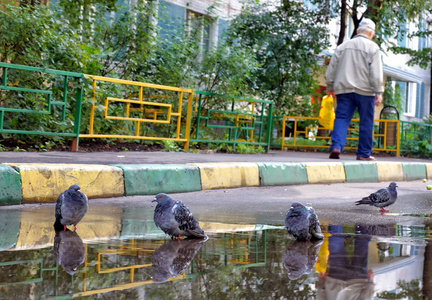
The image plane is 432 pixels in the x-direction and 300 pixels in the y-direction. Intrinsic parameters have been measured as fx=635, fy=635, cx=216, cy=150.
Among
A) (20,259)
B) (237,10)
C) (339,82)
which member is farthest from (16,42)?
(237,10)

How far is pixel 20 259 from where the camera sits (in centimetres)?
304

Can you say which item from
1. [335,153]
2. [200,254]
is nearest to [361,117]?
[335,153]

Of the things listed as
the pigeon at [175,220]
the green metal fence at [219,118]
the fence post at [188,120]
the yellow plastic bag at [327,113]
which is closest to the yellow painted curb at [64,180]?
the pigeon at [175,220]

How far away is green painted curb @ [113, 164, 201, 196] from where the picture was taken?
6285 mm

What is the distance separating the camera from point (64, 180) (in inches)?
224

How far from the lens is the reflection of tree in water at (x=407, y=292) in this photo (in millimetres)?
2461

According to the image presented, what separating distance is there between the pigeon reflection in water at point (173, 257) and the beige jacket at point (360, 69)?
7.65 meters

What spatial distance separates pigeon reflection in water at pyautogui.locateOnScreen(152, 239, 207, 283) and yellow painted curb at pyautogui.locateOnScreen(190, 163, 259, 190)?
11.2 feet

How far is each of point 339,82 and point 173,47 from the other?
9.96ft

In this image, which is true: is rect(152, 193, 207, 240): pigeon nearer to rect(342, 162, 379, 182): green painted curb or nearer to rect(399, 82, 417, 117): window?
rect(342, 162, 379, 182): green painted curb

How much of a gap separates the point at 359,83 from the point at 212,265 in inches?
329

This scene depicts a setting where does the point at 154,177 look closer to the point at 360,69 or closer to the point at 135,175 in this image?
the point at 135,175

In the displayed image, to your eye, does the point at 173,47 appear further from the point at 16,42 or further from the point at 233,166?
the point at 233,166

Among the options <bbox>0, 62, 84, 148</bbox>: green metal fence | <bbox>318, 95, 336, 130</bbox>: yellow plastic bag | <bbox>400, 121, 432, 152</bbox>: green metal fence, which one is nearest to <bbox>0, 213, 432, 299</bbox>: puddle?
<bbox>0, 62, 84, 148</bbox>: green metal fence
